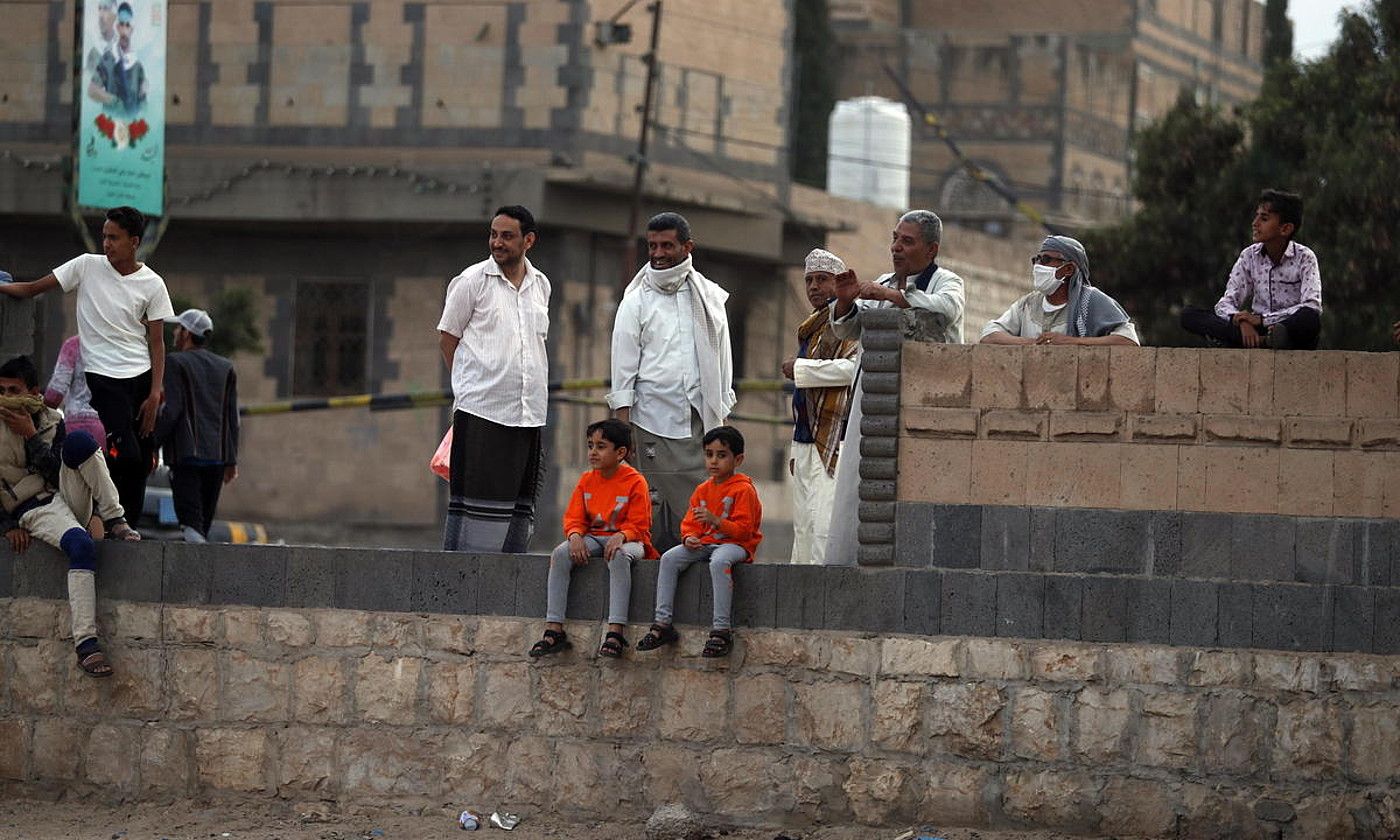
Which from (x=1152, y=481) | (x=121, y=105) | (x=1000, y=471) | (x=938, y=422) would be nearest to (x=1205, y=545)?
(x=1152, y=481)

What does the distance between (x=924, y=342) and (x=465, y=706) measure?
8.20ft

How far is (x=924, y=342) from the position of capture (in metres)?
9.92

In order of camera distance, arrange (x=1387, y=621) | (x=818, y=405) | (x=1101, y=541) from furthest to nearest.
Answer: (x=818, y=405), (x=1101, y=541), (x=1387, y=621)

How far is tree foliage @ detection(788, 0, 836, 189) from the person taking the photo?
37.5 meters

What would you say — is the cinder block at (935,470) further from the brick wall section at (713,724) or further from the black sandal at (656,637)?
the black sandal at (656,637)

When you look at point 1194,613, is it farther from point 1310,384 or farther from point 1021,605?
point 1310,384

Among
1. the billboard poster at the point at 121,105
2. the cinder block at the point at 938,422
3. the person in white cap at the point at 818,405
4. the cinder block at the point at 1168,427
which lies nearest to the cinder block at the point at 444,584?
the person in white cap at the point at 818,405

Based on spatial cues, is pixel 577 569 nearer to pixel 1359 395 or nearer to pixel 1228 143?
pixel 1359 395

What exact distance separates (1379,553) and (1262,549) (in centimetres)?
45

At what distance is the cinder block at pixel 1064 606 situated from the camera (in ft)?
31.6

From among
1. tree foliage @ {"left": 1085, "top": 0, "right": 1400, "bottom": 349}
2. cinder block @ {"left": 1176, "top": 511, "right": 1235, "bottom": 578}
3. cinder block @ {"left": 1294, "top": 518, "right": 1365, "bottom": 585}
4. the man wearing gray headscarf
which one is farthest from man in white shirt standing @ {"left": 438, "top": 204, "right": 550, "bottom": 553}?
tree foliage @ {"left": 1085, "top": 0, "right": 1400, "bottom": 349}

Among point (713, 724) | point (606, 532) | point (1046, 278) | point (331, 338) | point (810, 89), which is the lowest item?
point (713, 724)

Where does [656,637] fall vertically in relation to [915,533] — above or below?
below

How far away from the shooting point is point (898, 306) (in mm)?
10188
